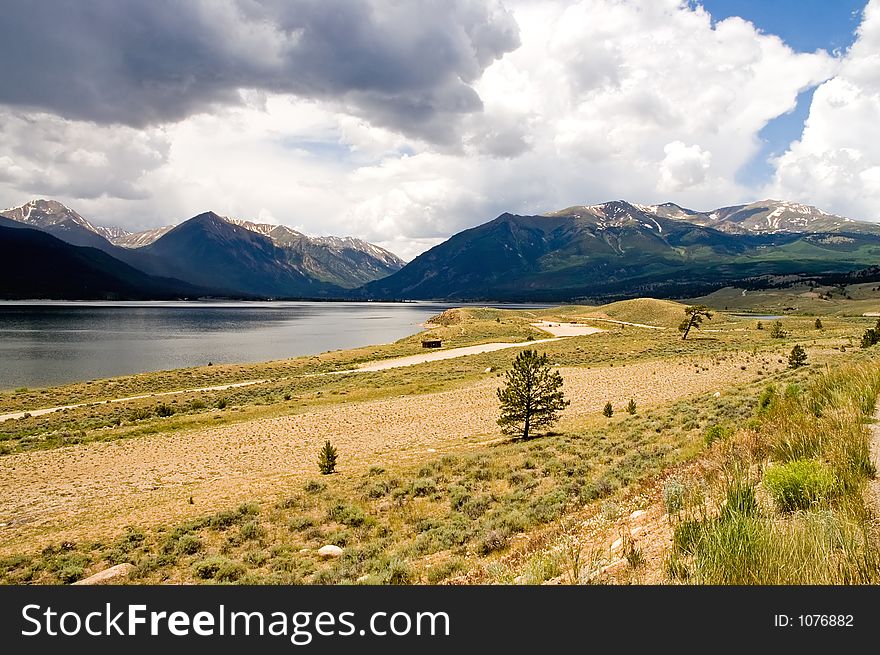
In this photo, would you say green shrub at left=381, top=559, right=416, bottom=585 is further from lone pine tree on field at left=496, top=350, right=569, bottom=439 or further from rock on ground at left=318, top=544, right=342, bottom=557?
lone pine tree on field at left=496, top=350, right=569, bottom=439

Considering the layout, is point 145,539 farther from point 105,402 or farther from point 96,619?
point 105,402

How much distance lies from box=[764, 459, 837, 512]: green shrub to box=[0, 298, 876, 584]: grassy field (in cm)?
5

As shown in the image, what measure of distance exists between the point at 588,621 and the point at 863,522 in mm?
2730

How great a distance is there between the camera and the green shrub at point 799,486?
5.00 m

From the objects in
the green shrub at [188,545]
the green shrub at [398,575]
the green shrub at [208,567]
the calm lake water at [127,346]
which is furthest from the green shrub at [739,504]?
the calm lake water at [127,346]

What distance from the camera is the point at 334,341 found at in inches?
4643

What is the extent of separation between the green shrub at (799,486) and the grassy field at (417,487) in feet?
0.15

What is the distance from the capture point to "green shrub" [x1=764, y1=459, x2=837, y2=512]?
Answer: 4996 mm

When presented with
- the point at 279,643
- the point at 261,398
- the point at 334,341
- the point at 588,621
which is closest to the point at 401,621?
the point at 279,643

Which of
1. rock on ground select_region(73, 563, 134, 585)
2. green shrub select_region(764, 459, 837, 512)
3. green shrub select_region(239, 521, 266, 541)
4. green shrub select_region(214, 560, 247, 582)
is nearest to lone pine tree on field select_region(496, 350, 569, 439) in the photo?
green shrub select_region(239, 521, 266, 541)

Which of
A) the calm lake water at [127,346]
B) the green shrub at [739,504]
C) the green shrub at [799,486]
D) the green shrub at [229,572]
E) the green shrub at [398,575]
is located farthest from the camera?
the calm lake water at [127,346]

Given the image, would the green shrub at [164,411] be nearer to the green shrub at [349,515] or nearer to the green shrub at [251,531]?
the green shrub at [251,531]

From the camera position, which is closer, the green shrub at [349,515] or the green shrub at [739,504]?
the green shrub at [739,504]

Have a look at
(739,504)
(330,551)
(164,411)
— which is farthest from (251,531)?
(164,411)
